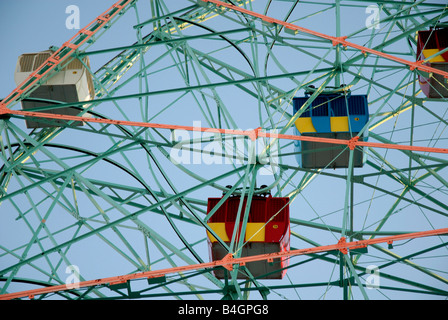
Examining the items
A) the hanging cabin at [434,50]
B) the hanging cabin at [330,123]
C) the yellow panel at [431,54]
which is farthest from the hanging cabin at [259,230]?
the yellow panel at [431,54]

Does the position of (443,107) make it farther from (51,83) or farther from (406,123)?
(51,83)

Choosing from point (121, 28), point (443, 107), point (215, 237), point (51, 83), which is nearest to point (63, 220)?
point (121, 28)

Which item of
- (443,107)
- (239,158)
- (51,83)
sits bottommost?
(239,158)

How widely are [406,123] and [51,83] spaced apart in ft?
146

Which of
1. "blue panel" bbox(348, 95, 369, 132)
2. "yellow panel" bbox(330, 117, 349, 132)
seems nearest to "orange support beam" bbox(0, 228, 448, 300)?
"yellow panel" bbox(330, 117, 349, 132)

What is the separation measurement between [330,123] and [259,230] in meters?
4.14

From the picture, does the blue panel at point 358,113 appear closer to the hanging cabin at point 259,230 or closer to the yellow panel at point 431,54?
the hanging cabin at point 259,230

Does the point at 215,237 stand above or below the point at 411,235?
above

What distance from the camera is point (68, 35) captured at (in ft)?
204

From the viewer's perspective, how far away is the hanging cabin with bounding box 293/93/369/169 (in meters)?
28.2

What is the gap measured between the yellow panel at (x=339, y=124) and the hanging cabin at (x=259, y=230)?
2.69 meters

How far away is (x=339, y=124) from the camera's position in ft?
92.5
